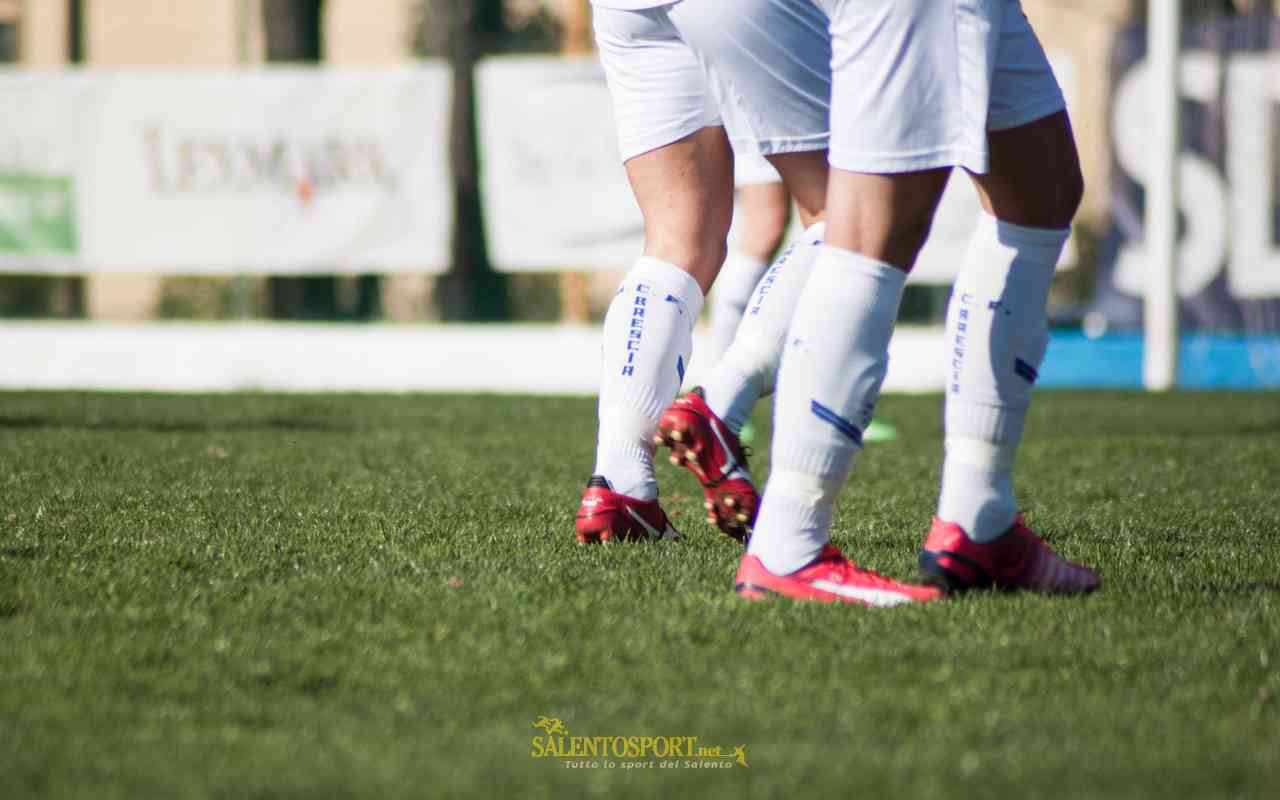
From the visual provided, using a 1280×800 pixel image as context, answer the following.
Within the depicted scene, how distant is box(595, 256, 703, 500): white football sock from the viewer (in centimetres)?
362

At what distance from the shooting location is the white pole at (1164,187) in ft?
35.1

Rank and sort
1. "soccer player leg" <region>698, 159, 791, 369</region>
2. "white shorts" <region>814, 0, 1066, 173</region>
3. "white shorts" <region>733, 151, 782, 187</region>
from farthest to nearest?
"soccer player leg" <region>698, 159, 791, 369</region>, "white shorts" <region>733, 151, 782, 187</region>, "white shorts" <region>814, 0, 1066, 173</region>

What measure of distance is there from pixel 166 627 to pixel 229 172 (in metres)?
9.78

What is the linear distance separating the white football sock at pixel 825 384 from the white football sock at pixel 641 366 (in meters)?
0.76

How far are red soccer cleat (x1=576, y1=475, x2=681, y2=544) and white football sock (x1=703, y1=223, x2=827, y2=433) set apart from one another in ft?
0.84

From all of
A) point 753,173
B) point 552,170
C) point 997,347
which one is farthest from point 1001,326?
point 552,170

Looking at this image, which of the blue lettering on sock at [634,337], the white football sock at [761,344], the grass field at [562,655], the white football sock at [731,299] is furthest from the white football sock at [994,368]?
the white football sock at [731,299]

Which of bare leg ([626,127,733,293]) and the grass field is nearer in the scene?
the grass field

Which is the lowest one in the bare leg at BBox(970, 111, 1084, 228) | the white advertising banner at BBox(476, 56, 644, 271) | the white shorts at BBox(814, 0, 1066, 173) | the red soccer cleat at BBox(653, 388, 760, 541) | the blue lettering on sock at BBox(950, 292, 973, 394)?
the white advertising banner at BBox(476, 56, 644, 271)

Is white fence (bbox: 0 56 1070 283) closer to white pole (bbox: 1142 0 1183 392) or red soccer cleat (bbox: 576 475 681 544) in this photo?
white pole (bbox: 1142 0 1183 392)

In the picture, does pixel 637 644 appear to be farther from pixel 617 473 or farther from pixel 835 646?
pixel 617 473

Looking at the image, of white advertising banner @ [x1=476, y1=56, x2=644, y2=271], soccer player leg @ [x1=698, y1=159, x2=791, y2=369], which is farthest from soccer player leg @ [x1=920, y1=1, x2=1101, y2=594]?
white advertising banner @ [x1=476, y1=56, x2=644, y2=271]

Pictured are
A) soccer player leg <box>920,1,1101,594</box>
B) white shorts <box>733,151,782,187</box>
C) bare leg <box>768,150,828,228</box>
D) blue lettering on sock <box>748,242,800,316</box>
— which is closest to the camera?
soccer player leg <box>920,1,1101,594</box>

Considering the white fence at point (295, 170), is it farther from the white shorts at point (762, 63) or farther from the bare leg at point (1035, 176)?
the bare leg at point (1035, 176)
